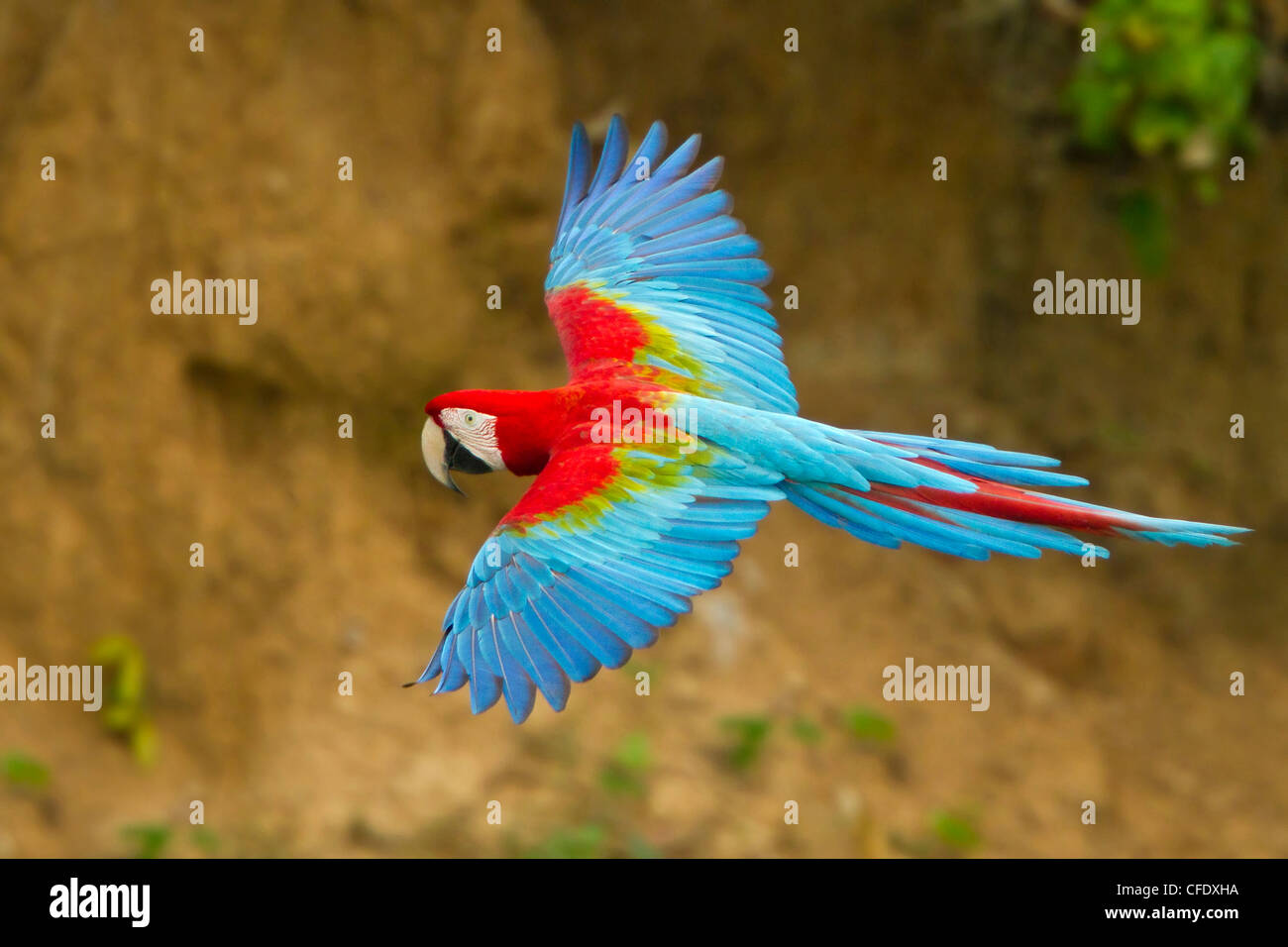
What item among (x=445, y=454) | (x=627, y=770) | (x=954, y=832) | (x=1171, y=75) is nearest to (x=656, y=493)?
(x=445, y=454)

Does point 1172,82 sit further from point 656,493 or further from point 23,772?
point 23,772

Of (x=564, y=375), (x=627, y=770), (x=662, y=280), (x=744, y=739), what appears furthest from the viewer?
(x=564, y=375)

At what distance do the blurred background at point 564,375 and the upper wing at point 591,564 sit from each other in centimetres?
272

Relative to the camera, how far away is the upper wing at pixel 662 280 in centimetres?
390

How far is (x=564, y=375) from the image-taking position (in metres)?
6.52

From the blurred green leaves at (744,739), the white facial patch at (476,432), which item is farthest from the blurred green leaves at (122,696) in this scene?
the white facial patch at (476,432)

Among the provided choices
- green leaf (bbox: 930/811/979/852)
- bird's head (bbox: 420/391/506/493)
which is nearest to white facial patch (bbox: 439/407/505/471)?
bird's head (bbox: 420/391/506/493)

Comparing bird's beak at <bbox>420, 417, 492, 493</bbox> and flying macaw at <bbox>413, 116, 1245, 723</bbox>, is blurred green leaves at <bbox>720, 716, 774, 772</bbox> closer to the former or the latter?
flying macaw at <bbox>413, 116, 1245, 723</bbox>

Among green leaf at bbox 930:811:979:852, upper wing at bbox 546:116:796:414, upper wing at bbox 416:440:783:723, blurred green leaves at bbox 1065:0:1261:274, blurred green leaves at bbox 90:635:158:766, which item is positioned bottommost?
green leaf at bbox 930:811:979:852

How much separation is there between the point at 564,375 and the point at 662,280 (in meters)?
2.46

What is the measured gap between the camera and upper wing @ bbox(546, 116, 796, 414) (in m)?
3.90

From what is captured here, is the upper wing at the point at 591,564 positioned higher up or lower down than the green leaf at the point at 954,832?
higher up

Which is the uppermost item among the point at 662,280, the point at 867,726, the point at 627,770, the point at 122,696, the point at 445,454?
the point at 662,280

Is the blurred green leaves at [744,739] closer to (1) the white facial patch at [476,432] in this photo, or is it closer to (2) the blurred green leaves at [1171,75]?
(2) the blurred green leaves at [1171,75]
